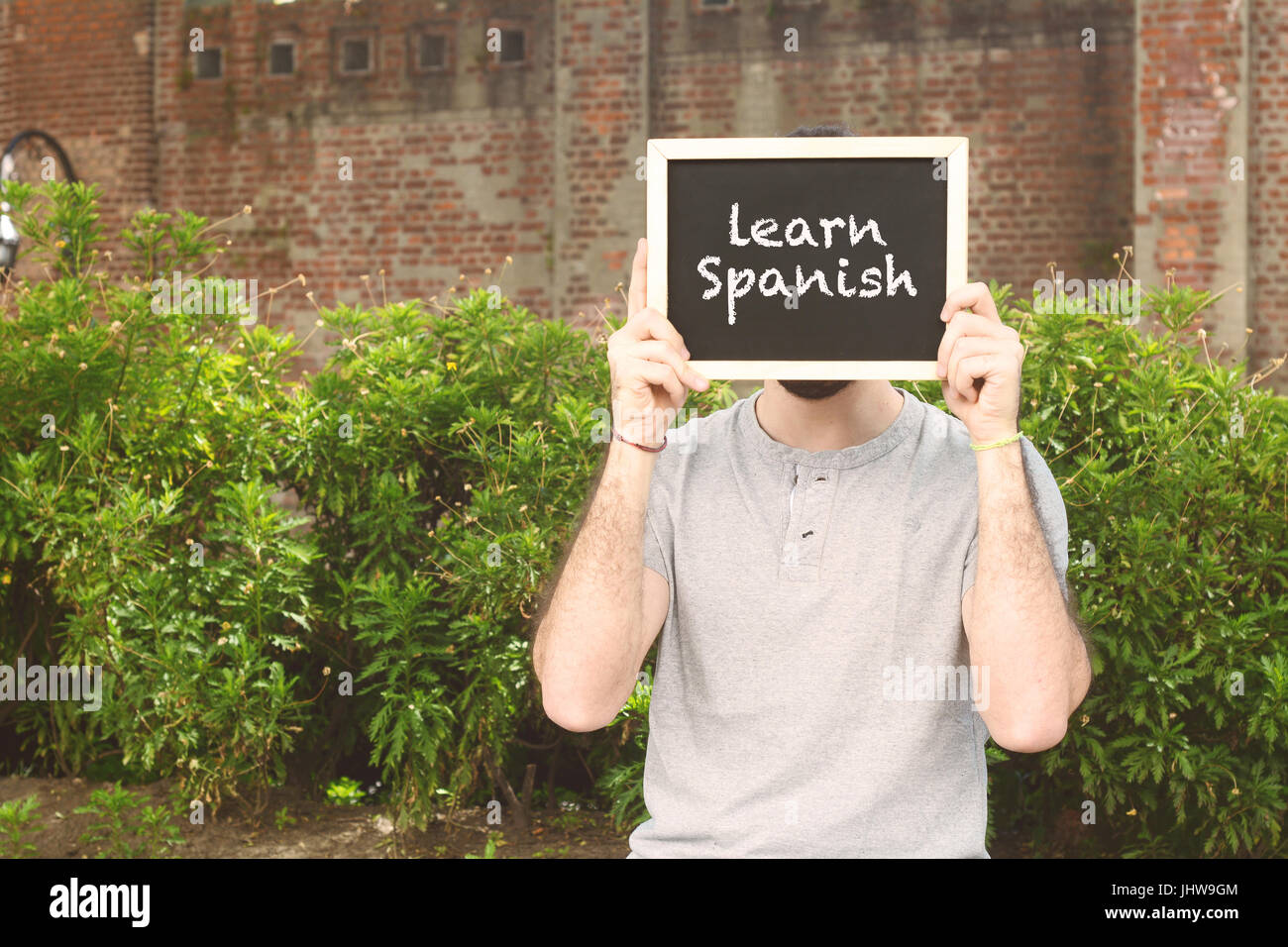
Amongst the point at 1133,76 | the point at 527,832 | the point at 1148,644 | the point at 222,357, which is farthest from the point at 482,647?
the point at 1133,76

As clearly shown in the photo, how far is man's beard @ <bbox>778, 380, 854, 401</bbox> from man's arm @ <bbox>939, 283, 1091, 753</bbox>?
23 centimetres

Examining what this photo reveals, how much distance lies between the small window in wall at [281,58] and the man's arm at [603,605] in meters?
9.76

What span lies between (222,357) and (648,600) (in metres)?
2.48

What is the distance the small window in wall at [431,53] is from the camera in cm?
1020

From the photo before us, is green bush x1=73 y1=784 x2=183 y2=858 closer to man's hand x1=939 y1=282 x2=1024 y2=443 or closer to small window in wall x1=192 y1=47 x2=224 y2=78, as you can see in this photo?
man's hand x1=939 y1=282 x2=1024 y2=443

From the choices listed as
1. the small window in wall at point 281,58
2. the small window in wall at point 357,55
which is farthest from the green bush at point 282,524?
the small window in wall at point 281,58

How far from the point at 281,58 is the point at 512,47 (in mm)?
2148

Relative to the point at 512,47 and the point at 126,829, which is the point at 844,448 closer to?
the point at 126,829

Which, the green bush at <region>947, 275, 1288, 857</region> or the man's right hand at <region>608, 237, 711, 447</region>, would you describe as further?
the green bush at <region>947, 275, 1288, 857</region>

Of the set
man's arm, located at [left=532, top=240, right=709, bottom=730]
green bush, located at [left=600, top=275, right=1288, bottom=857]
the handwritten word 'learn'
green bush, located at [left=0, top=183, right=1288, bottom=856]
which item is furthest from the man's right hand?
green bush, located at [left=600, top=275, right=1288, bottom=857]

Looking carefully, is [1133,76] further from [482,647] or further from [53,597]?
[53,597]

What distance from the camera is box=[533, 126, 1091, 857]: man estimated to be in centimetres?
185

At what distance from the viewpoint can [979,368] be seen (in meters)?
1.82

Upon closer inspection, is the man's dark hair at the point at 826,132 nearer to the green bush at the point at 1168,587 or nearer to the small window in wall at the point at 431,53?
the green bush at the point at 1168,587
